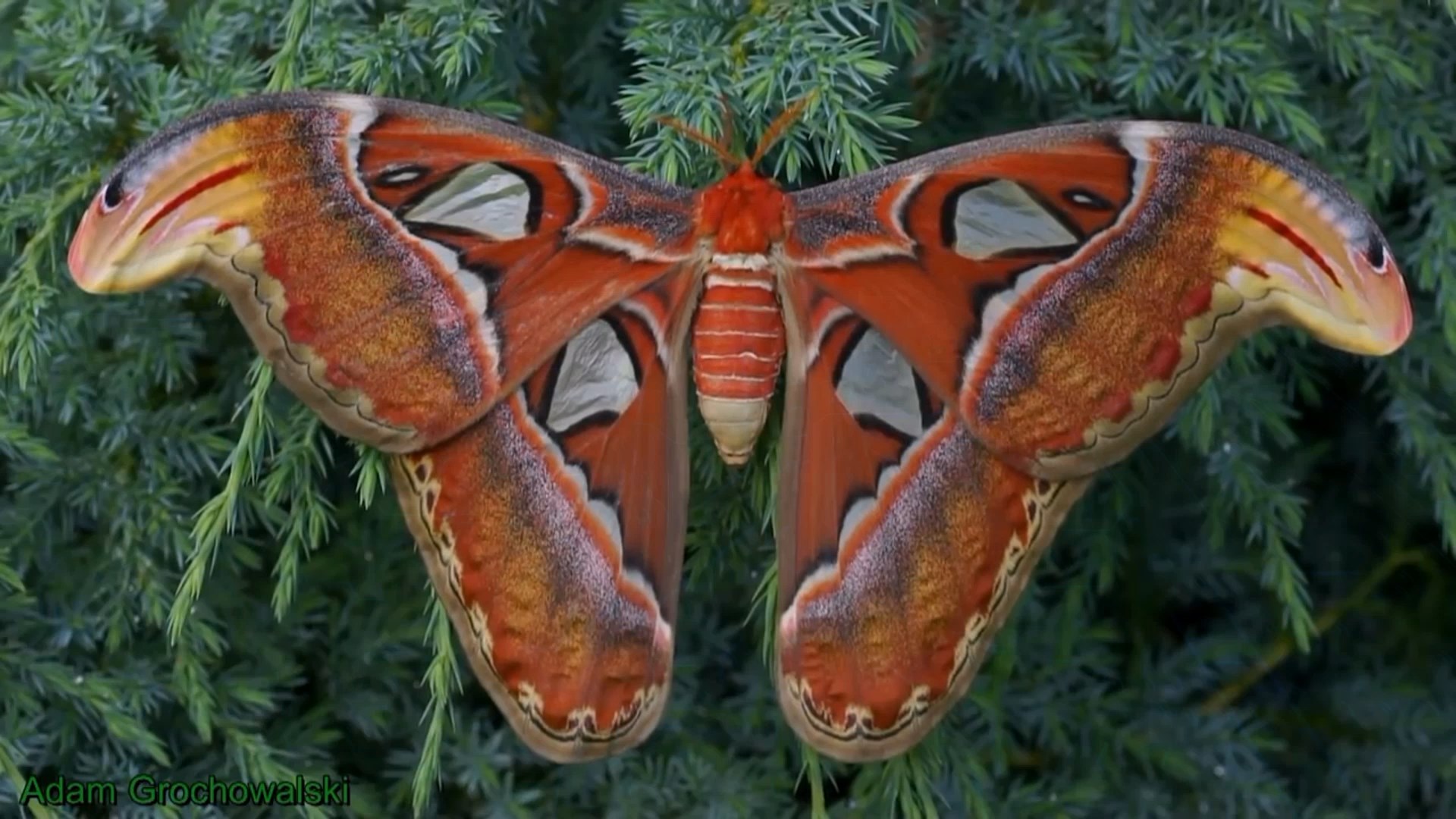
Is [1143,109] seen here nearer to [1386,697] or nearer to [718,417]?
[718,417]

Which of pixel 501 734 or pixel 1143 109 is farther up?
pixel 1143 109

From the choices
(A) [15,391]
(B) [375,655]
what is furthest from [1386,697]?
(A) [15,391]

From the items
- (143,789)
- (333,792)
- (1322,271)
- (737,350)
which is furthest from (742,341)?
(143,789)

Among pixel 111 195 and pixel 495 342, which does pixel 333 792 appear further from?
pixel 111 195

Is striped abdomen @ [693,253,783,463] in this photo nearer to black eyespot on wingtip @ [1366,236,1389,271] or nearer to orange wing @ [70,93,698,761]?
orange wing @ [70,93,698,761]

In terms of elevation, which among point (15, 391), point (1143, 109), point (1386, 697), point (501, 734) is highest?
point (1143, 109)

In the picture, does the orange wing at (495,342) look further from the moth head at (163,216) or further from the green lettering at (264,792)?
the green lettering at (264,792)
